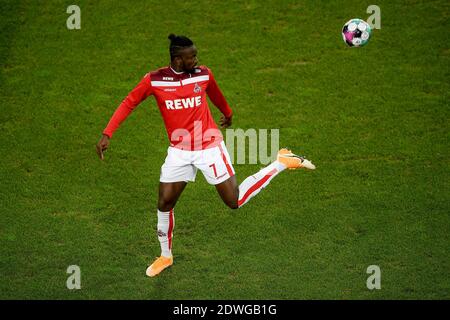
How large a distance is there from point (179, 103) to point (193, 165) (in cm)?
71

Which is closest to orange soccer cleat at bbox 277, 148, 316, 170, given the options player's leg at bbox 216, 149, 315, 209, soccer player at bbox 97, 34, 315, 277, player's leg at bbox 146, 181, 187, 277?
player's leg at bbox 216, 149, 315, 209

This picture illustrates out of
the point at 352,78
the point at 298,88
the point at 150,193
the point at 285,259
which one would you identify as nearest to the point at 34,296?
the point at 150,193

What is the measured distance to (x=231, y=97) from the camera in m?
10.7

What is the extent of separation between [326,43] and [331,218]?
378cm

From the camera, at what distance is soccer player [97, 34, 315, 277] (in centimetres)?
753

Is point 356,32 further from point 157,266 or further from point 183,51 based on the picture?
point 157,266

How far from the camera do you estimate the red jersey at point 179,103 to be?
7.54 meters

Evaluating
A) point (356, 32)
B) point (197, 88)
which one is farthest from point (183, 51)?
point (356, 32)

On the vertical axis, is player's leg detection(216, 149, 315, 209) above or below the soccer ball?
below

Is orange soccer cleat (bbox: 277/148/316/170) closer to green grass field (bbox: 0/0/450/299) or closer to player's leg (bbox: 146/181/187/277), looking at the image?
green grass field (bbox: 0/0/450/299)

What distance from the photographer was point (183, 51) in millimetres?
7352

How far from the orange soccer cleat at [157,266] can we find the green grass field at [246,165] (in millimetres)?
96

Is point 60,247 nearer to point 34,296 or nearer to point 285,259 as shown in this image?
point 34,296

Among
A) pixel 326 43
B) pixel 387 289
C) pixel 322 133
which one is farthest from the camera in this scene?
pixel 326 43
